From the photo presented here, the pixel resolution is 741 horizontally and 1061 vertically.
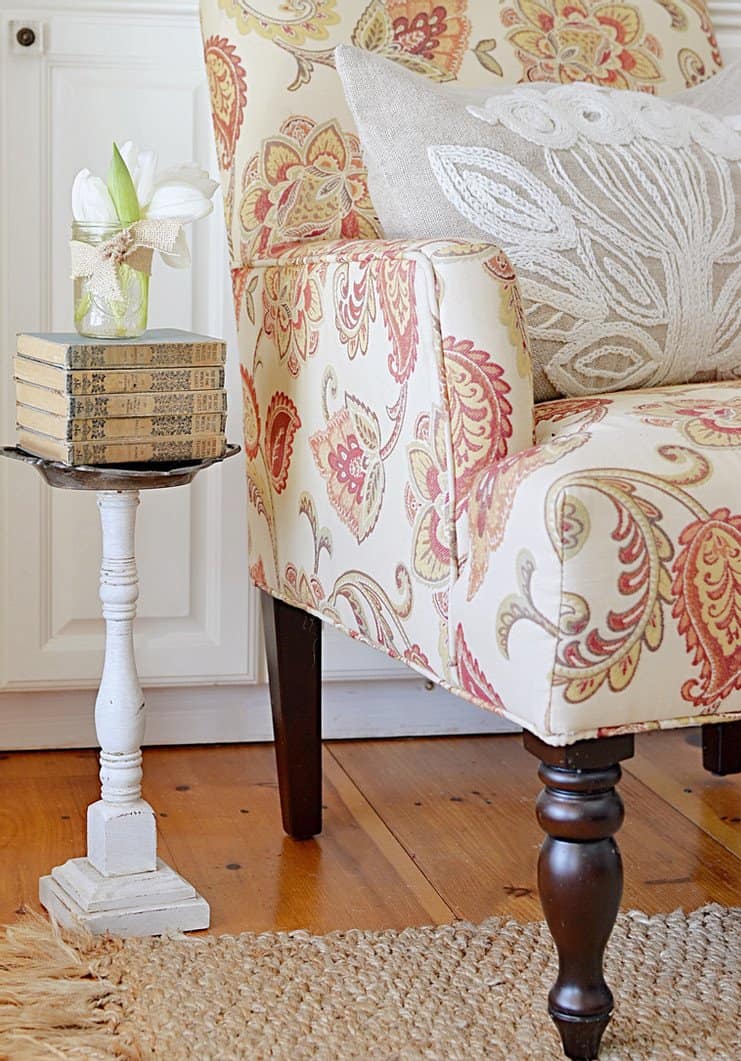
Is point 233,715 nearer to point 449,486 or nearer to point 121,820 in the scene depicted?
point 121,820

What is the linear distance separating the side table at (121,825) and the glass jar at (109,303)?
5.2 inches

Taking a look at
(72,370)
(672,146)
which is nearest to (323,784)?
(72,370)

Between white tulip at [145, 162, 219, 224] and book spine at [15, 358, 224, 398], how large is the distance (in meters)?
0.14

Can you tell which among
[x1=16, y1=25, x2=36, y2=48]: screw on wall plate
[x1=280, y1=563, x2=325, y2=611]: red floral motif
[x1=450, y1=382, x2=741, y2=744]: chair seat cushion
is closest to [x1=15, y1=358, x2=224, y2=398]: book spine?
[x1=280, y1=563, x2=325, y2=611]: red floral motif

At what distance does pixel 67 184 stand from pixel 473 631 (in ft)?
2.87

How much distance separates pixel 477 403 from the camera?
104cm

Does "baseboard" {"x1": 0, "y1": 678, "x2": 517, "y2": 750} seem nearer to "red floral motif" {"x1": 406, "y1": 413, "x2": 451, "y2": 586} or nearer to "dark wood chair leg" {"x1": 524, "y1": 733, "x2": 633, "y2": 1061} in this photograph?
"red floral motif" {"x1": 406, "y1": 413, "x2": 451, "y2": 586}

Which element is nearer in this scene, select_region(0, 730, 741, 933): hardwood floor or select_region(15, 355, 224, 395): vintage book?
select_region(15, 355, 224, 395): vintage book

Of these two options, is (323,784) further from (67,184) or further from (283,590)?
(67,184)

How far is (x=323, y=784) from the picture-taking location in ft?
5.45

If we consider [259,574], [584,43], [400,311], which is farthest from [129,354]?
[584,43]

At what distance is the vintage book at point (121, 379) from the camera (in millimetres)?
1171

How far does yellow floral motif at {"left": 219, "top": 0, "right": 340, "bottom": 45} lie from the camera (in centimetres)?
144

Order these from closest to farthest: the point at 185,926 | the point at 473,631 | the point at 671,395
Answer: the point at 473,631 → the point at 671,395 → the point at 185,926
